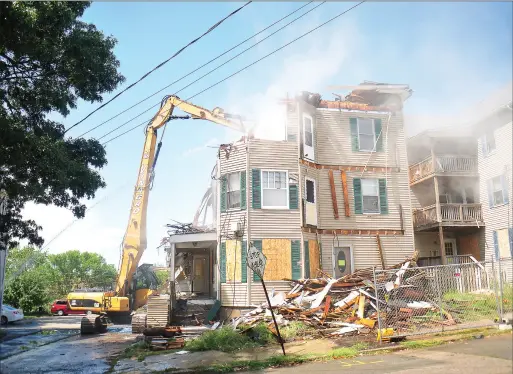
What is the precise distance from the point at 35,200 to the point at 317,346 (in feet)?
26.7

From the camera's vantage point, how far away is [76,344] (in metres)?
16.4

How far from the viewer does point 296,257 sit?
18125mm

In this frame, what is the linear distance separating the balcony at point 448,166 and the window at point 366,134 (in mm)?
3867

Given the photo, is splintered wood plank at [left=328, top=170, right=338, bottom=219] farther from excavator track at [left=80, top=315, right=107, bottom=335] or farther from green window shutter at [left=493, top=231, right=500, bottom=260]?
excavator track at [left=80, top=315, right=107, bottom=335]

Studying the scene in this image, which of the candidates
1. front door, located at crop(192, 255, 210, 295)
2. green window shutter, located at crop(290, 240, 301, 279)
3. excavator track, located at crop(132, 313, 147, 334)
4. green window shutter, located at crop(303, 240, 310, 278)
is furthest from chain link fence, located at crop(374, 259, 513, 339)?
front door, located at crop(192, 255, 210, 295)

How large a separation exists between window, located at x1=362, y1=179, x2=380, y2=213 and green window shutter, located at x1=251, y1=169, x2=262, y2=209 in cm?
518

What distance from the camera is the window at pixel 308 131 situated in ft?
64.6

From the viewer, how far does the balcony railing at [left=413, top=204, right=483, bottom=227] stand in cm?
2156

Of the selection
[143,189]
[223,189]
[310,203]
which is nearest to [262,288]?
[310,203]

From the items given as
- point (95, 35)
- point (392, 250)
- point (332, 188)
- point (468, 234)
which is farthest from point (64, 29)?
point (468, 234)

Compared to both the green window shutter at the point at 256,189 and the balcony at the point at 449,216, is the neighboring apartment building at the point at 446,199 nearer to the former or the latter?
the balcony at the point at 449,216

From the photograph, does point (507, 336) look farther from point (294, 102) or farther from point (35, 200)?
point (294, 102)

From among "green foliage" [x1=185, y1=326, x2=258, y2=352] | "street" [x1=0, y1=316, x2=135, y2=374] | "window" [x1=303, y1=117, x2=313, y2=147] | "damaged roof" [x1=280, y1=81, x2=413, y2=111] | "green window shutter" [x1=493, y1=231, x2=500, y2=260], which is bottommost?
"street" [x1=0, y1=316, x2=135, y2=374]

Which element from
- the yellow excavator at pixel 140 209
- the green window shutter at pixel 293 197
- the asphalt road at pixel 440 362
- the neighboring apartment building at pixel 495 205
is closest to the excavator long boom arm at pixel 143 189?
the yellow excavator at pixel 140 209
